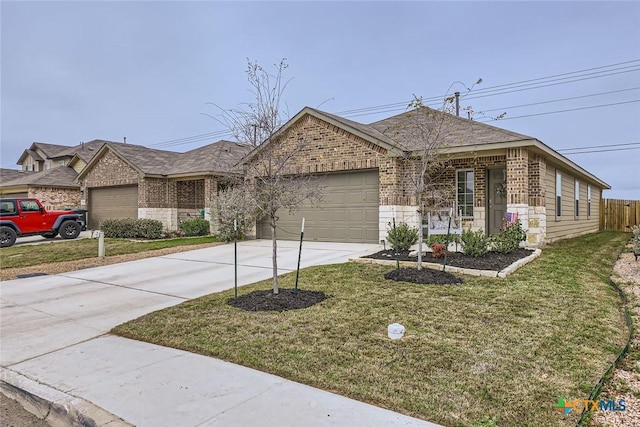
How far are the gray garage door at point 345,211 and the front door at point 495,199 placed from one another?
360 centimetres

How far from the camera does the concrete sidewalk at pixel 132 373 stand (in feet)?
10.3

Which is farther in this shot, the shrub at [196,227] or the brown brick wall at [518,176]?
the shrub at [196,227]

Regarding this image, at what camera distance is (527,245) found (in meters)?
11.4

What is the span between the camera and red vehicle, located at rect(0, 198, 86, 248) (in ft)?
52.7

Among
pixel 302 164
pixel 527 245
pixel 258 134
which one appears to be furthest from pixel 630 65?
pixel 258 134

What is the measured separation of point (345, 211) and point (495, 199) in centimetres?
488

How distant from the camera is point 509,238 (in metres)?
10.0

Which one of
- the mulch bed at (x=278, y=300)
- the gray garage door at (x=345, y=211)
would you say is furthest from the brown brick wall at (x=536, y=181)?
the mulch bed at (x=278, y=300)

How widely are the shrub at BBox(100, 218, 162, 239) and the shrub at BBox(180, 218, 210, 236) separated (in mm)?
Result: 1157

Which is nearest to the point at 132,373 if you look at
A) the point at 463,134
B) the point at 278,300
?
the point at 278,300

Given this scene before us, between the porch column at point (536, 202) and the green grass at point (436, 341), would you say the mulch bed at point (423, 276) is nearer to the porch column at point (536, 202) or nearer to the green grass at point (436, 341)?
the green grass at point (436, 341)

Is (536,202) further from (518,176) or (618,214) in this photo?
(618,214)

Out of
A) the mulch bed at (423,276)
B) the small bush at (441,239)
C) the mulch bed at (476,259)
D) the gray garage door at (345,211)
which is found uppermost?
the gray garage door at (345,211)

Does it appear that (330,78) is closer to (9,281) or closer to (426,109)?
(426,109)
